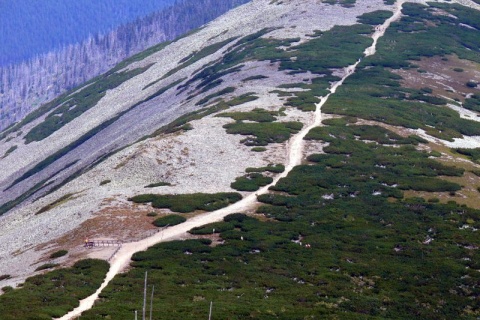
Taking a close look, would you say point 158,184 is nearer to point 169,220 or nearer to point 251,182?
point 251,182

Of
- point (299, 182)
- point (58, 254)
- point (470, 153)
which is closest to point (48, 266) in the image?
point (58, 254)

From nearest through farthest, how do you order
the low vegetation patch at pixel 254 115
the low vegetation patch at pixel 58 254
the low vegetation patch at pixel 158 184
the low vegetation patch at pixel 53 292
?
the low vegetation patch at pixel 53 292 < the low vegetation patch at pixel 58 254 < the low vegetation patch at pixel 158 184 < the low vegetation patch at pixel 254 115

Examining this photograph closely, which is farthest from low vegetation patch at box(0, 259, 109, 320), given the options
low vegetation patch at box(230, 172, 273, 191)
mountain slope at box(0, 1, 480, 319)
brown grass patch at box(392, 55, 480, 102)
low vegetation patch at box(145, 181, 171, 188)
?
brown grass patch at box(392, 55, 480, 102)

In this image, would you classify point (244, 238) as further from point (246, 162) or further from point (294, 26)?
point (294, 26)

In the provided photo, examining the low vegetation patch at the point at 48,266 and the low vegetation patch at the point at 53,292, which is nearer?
the low vegetation patch at the point at 53,292

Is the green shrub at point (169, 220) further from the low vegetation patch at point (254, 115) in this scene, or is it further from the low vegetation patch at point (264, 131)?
the low vegetation patch at point (254, 115)

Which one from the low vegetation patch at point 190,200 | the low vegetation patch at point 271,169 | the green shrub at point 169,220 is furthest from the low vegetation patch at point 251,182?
the green shrub at point 169,220

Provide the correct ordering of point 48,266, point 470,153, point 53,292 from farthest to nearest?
1. point 470,153
2. point 48,266
3. point 53,292
